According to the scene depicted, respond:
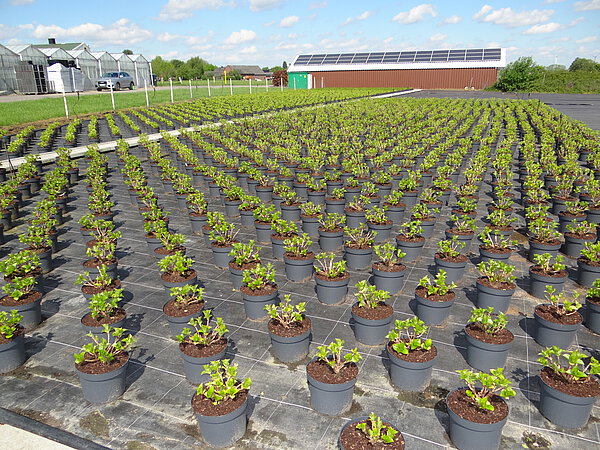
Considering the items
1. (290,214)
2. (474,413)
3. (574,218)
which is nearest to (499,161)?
(574,218)

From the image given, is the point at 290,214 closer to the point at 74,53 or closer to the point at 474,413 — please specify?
the point at 474,413

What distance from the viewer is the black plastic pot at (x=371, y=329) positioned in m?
6.06

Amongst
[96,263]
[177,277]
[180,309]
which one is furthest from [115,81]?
[180,309]

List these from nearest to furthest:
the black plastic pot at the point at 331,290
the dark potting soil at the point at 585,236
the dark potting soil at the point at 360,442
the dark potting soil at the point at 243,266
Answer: the dark potting soil at the point at 360,442, the black plastic pot at the point at 331,290, the dark potting soil at the point at 243,266, the dark potting soil at the point at 585,236

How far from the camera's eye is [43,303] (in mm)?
7594

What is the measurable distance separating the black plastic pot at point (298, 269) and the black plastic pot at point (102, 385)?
373 cm

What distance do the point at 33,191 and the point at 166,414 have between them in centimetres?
1221

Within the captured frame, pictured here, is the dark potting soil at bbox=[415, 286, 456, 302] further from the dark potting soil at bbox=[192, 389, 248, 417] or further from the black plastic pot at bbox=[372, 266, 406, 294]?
the dark potting soil at bbox=[192, 389, 248, 417]

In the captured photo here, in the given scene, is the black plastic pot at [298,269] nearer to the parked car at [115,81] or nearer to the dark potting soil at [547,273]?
the dark potting soil at [547,273]

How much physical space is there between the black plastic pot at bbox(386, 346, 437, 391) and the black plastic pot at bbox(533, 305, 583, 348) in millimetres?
2107

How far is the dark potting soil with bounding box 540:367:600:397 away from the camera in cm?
457

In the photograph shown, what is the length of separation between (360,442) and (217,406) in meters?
1.59

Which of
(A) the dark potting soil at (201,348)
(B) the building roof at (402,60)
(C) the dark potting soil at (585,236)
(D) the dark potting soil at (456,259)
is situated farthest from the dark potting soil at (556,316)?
(B) the building roof at (402,60)

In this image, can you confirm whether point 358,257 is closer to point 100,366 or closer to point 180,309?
point 180,309
